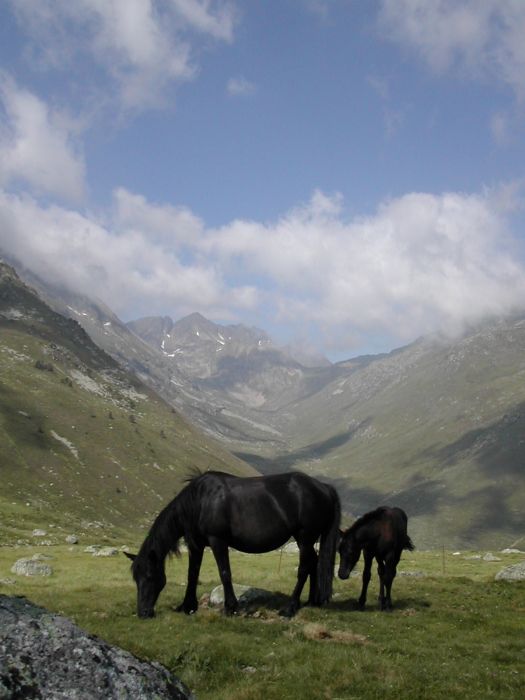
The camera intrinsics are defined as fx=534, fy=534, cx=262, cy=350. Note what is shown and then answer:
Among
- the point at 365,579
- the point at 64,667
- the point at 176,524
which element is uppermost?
the point at 176,524

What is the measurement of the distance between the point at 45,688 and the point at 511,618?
19979 millimetres

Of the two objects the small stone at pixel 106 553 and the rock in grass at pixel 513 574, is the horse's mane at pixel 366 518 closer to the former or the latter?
the rock in grass at pixel 513 574

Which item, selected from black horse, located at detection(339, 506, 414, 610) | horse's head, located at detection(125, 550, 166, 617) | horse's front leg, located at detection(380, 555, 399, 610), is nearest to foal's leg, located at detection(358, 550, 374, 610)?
black horse, located at detection(339, 506, 414, 610)

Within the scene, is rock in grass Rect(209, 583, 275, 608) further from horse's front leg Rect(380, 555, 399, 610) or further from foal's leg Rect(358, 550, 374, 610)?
horse's front leg Rect(380, 555, 399, 610)

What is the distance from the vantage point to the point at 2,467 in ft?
475

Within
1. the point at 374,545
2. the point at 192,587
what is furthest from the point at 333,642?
the point at 374,545

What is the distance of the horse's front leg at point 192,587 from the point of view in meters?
19.0

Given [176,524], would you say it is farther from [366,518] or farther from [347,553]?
[366,518]

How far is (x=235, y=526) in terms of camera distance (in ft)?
60.7

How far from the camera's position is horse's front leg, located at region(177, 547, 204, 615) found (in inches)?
749

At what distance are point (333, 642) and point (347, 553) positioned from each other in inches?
277

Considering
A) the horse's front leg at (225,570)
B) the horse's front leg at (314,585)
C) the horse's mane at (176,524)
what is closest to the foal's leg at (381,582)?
the horse's front leg at (314,585)

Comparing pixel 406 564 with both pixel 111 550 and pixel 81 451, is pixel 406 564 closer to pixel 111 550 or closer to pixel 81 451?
pixel 111 550

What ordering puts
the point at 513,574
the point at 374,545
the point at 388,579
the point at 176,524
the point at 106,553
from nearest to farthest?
1. the point at 176,524
2. the point at 388,579
3. the point at 374,545
4. the point at 513,574
5. the point at 106,553
